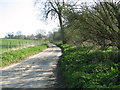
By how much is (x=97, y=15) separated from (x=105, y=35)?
1.06 m

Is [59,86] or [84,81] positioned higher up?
[84,81]

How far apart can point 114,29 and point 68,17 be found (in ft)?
8.06

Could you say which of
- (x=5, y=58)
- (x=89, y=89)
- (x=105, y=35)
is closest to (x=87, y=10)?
(x=105, y=35)

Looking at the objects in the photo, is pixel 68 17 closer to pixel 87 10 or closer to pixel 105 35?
pixel 87 10

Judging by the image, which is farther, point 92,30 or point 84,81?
point 92,30

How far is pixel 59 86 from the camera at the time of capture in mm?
5602

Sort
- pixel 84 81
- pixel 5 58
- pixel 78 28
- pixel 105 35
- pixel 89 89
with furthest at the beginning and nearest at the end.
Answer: pixel 5 58
pixel 78 28
pixel 105 35
pixel 84 81
pixel 89 89

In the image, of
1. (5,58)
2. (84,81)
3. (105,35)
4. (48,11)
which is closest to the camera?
(84,81)

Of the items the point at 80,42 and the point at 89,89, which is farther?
the point at 80,42

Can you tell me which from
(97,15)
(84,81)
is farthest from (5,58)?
(84,81)

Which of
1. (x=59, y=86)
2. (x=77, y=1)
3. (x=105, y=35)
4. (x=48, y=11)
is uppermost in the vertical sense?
(x=48, y=11)

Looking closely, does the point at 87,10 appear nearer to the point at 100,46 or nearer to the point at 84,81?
the point at 100,46

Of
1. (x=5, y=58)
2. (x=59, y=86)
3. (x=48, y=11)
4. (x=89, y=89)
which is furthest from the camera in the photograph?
(x=48, y=11)

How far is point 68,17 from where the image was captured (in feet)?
22.9
